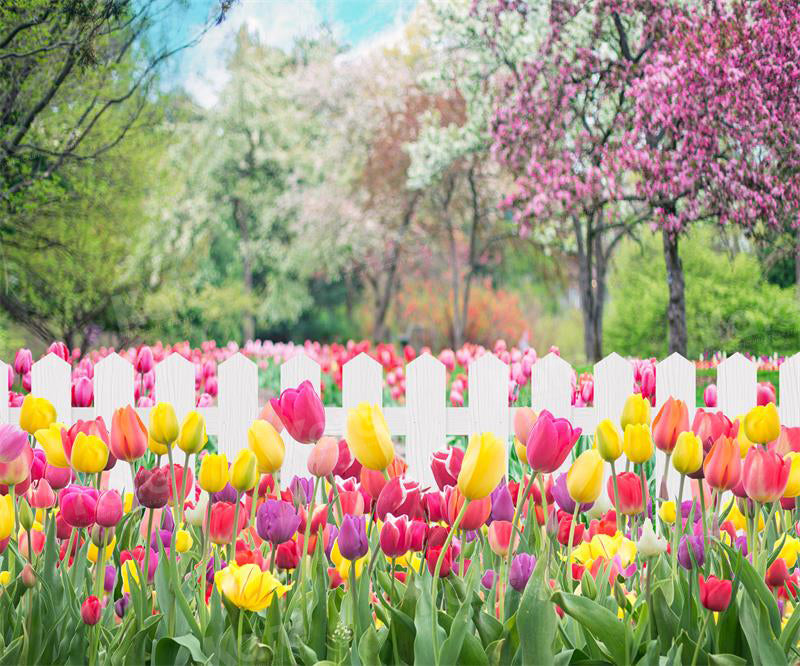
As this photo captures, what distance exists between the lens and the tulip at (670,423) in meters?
1.31

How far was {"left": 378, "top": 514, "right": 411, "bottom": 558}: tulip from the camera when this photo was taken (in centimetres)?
115

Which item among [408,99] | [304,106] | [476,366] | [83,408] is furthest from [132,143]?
[304,106]

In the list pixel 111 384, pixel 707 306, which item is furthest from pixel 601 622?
pixel 707 306

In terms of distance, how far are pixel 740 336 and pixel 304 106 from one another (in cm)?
1043

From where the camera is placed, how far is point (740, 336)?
308 inches

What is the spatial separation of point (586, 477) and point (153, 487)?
56 centimetres

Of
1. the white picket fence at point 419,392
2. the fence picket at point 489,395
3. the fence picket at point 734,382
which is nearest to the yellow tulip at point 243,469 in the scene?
the white picket fence at point 419,392

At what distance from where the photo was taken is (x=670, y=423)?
131 cm

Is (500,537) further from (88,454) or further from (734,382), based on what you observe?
(734,382)

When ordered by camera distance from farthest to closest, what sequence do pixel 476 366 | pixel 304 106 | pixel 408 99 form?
pixel 304 106 → pixel 408 99 → pixel 476 366

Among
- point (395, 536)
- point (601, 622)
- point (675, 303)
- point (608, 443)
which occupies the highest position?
point (675, 303)

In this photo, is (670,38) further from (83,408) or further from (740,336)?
(83,408)

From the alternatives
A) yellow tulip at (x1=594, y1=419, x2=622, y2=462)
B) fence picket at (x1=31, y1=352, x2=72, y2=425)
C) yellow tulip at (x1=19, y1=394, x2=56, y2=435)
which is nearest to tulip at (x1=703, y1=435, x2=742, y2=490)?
yellow tulip at (x1=594, y1=419, x2=622, y2=462)

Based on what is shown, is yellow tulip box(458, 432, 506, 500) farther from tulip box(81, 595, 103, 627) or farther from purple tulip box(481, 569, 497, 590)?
tulip box(81, 595, 103, 627)
